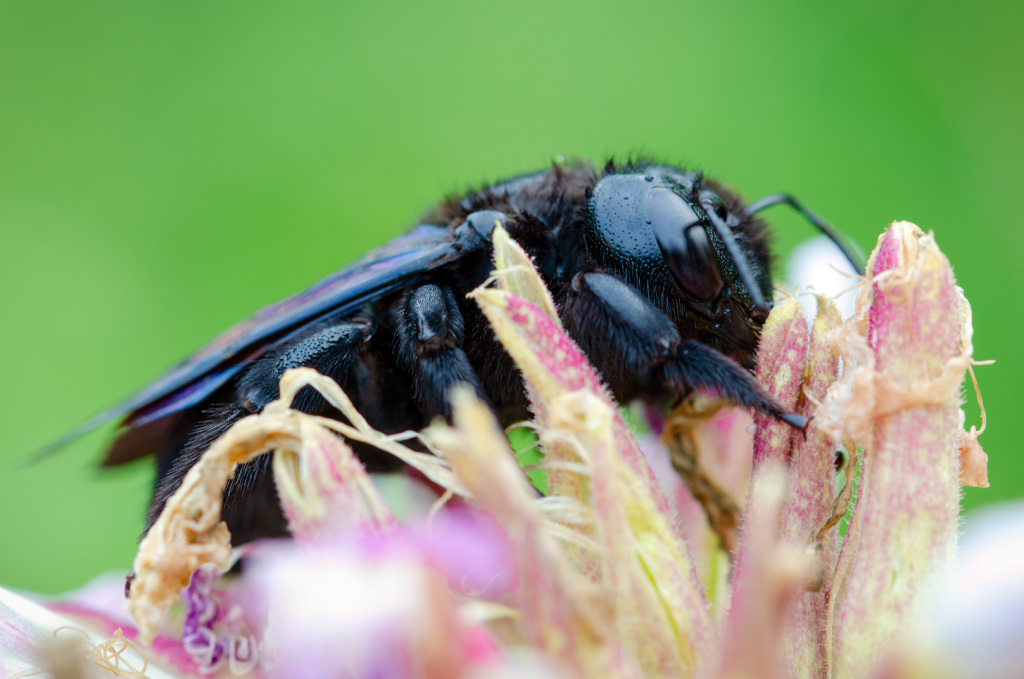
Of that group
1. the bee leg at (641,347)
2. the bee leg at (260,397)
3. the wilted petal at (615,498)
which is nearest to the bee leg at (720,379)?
the bee leg at (641,347)

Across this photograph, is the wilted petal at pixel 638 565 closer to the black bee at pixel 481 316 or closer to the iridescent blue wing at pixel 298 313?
the black bee at pixel 481 316

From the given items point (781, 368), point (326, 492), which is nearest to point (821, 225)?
point (781, 368)

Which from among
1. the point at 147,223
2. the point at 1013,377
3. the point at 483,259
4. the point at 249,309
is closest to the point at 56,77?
the point at 147,223

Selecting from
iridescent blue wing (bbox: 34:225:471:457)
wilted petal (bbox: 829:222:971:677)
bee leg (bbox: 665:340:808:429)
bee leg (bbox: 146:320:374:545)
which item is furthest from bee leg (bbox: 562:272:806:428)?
bee leg (bbox: 146:320:374:545)

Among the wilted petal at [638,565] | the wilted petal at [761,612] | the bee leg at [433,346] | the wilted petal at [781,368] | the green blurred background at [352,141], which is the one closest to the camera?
the wilted petal at [761,612]

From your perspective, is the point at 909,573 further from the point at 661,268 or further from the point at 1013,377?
the point at 1013,377

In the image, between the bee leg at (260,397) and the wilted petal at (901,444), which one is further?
the bee leg at (260,397)

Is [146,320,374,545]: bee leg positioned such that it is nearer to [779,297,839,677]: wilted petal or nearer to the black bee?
the black bee
